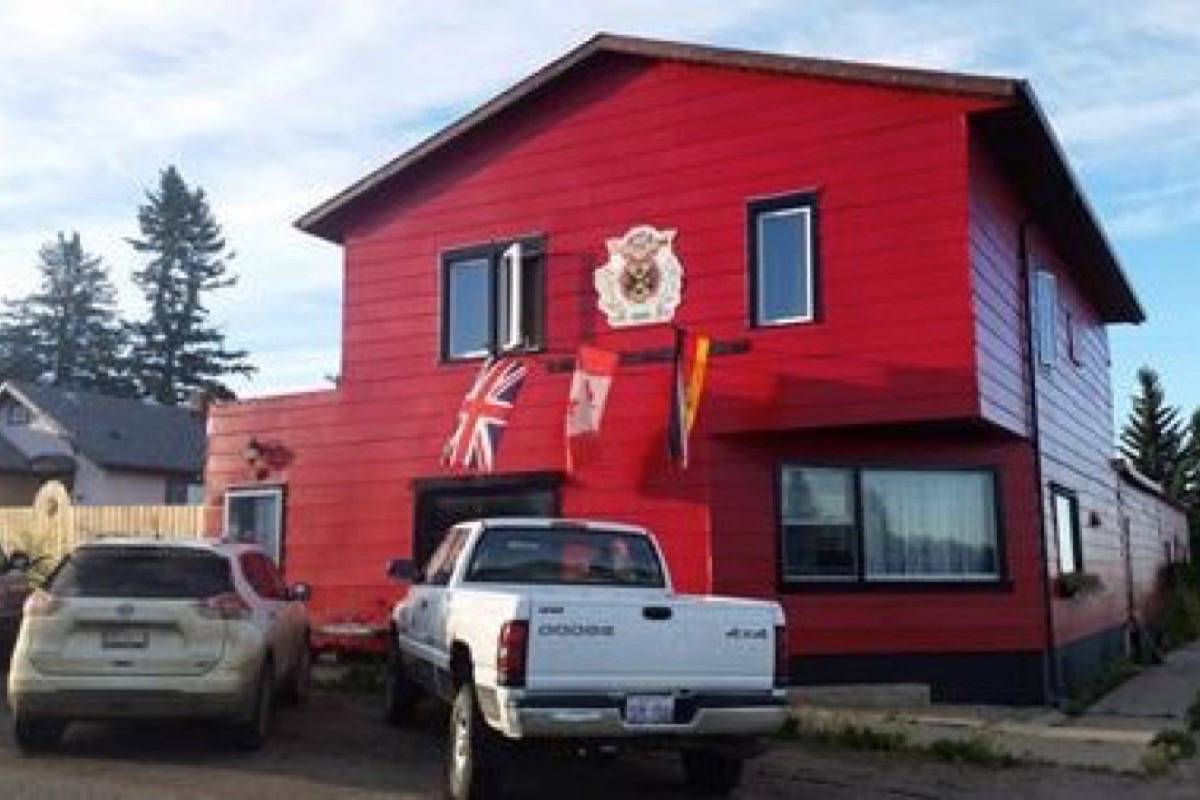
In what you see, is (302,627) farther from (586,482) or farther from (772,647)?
(772,647)

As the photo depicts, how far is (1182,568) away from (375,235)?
22.1 metres

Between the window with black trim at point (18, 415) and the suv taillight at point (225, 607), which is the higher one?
the window with black trim at point (18, 415)

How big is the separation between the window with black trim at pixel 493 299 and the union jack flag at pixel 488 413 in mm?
302

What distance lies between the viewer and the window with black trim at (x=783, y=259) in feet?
54.5

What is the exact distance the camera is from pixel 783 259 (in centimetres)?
1691

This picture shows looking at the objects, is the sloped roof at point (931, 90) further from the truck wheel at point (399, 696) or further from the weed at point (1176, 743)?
the truck wheel at point (399, 696)

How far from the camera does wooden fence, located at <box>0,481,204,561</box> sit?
25.4 meters

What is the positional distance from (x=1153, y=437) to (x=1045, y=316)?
157 ft

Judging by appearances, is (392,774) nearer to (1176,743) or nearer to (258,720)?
(258,720)

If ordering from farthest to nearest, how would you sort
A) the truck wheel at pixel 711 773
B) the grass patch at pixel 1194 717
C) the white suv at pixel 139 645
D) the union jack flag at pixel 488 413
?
the union jack flag at pixel 488 413, the grass patch at pixel 1194 717, the white suv at pixel 139 645, the truck wheel at pixel 711 773

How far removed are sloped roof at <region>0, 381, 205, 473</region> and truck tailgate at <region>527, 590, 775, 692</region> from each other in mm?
38312

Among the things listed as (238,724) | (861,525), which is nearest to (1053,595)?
(861,525)

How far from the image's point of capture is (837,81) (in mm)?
16656

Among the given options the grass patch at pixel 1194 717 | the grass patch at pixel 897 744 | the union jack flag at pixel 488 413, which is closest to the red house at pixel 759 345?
the union jack flag at pixel 488 413
